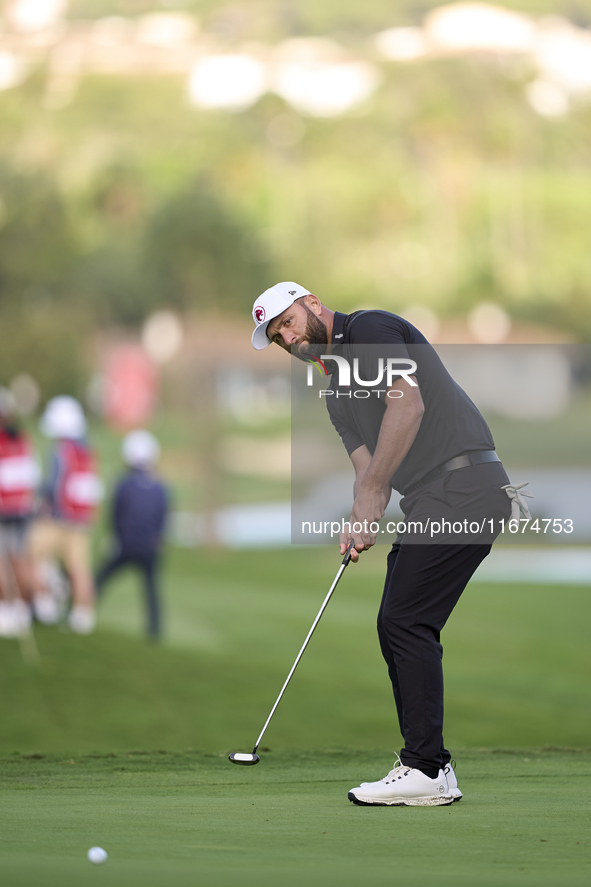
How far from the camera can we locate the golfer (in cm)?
362

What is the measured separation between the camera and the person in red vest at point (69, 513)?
10008 mm

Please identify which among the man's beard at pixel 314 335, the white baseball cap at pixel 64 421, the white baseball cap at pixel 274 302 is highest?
the white baseball cap at pixel 64 421

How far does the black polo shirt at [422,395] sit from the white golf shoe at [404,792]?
0.83 metres

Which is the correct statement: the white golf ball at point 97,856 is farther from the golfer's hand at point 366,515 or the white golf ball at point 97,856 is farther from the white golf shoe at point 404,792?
the golfer's hand at point 366,515

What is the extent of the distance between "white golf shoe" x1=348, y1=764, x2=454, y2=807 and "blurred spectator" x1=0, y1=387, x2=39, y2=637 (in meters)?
6.43

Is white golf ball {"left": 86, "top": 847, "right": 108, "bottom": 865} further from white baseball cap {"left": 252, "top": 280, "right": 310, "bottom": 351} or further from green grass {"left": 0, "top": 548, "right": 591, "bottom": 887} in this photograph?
white baseball cap {"left": 252, "top": 280, "right": 310, "bottom": 351}

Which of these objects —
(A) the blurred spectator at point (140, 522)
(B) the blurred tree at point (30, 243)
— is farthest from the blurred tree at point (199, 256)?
(A) the blurred spectator at point (140, 522)

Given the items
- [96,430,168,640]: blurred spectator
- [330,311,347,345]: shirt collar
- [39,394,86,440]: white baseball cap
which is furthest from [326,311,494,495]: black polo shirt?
[96,430,168,640]: blurred spectator

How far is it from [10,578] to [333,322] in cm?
A: 672

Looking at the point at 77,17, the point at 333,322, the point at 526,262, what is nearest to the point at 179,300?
the point at 526,262

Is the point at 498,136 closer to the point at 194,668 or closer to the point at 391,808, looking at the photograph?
the point at 194,668

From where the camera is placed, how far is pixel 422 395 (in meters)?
Answer: 3.72

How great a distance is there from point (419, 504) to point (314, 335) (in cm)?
59

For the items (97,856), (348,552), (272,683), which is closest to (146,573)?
(272,683)
